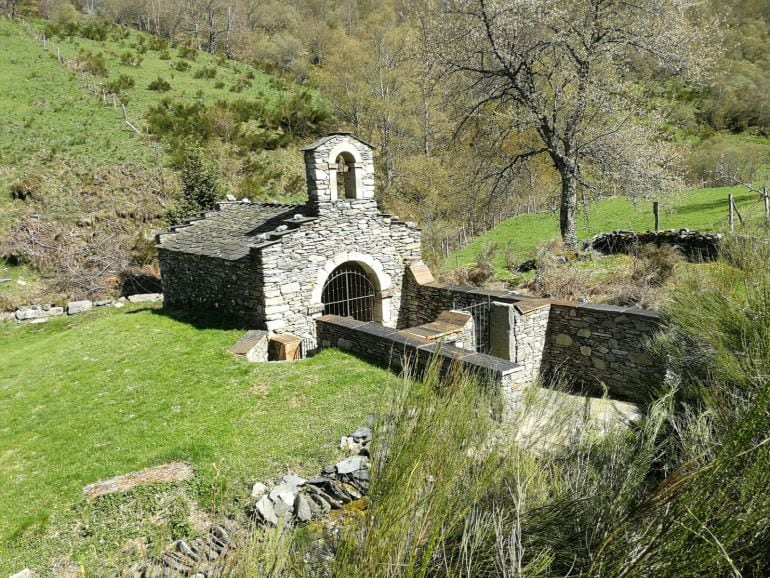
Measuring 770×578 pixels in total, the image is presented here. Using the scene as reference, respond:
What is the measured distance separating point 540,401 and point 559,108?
13.9 m

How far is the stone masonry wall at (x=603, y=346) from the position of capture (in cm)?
851

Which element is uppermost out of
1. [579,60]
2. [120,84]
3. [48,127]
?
[120,84]

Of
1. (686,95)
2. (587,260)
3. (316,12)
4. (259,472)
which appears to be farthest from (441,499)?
(316,12)

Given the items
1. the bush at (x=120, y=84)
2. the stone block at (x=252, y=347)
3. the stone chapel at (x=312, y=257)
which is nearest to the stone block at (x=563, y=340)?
the stone chapel at (x=312, y=257)

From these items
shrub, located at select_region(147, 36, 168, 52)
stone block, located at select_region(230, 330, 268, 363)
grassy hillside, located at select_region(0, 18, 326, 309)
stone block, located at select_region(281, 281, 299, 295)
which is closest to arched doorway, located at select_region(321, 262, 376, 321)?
stone block, located at select_region(281, 281, 299, 295)

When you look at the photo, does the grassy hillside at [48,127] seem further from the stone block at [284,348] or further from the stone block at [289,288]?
the stone block at [284,348]

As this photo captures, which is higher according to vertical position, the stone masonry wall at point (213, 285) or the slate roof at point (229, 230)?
the slate roof at point (229, 230)

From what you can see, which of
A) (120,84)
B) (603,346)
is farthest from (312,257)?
(120,84)

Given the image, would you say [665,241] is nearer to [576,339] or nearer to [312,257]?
[576,339]

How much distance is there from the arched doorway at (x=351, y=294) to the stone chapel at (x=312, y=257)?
0.03 metres

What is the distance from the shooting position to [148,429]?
7215 millimetres

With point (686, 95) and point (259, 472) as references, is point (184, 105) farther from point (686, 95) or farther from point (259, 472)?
point (686, 95)

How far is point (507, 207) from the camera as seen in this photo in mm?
29906

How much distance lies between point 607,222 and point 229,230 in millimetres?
14831
